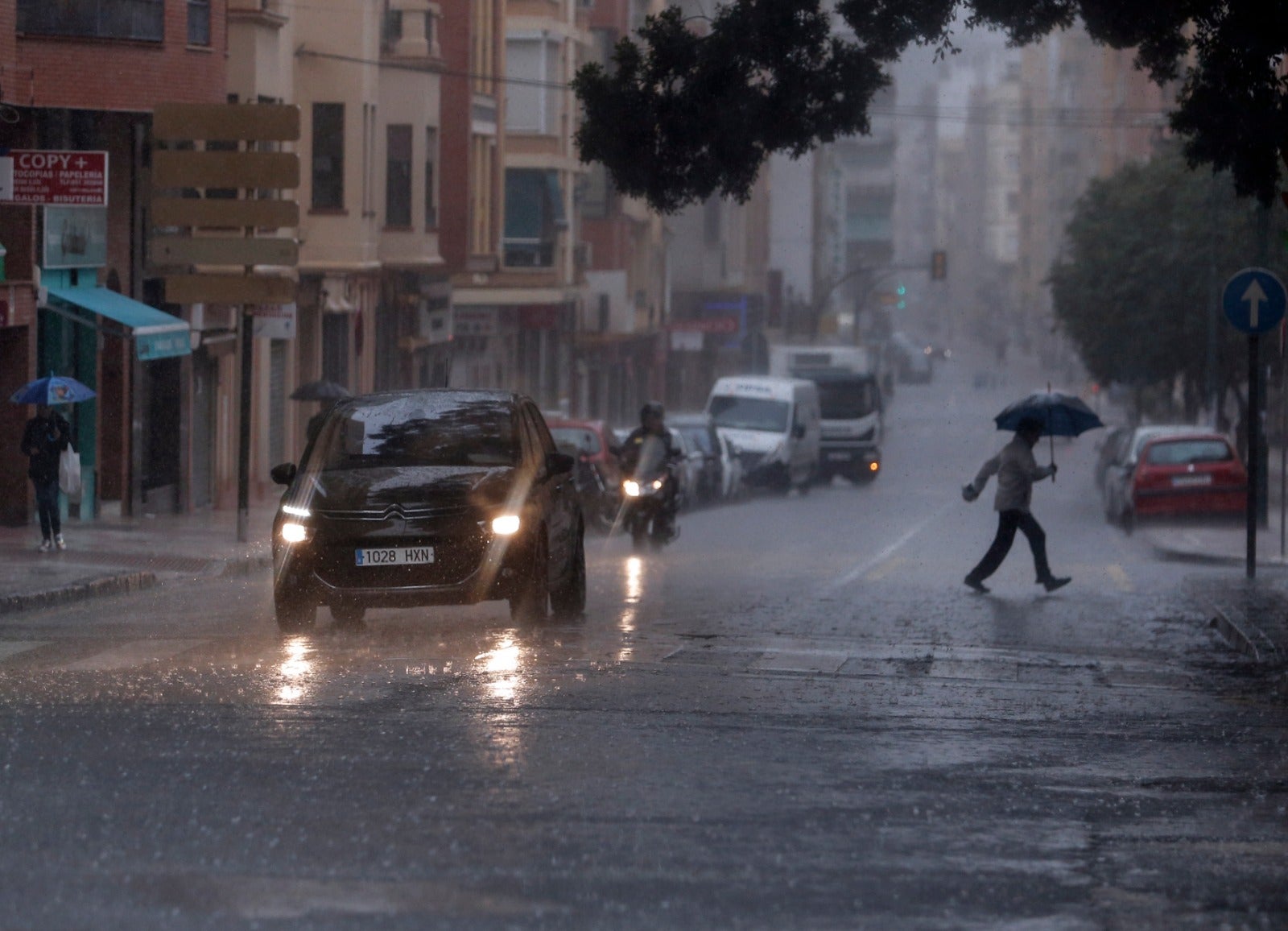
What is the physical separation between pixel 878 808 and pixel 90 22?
75.8 feet

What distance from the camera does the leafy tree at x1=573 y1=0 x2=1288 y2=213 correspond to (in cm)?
2048

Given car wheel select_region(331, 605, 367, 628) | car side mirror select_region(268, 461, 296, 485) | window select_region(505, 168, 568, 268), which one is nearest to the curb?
car side mirror select_region(268, 461, 296, 485)

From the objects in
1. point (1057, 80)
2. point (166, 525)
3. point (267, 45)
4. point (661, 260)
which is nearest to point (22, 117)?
point (166, 525)

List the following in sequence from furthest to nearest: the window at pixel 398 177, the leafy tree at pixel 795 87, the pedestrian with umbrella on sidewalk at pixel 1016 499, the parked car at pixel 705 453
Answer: the window at pixel 398 177
the parked car at pixel 705 453
the pedestrian with umbrella on sidewalk at pixel 1016 499
the leafy tree at pixel 795 87

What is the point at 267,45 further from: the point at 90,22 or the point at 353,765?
the point at 353,765

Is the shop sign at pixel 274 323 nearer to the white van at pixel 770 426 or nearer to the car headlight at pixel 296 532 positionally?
the car headlight at pixel 296 532

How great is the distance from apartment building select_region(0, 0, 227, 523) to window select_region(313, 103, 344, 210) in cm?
796

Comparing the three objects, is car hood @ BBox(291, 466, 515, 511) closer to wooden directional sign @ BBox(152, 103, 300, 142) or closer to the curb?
the curb

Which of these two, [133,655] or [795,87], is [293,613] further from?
[795,87]

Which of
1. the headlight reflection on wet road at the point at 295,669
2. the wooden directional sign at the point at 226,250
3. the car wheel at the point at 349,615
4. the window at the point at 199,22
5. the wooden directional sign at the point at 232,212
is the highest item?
the window at the point at 199,22

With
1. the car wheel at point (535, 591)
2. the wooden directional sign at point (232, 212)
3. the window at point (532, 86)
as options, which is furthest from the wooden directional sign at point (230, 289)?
the window at point (532, 86)

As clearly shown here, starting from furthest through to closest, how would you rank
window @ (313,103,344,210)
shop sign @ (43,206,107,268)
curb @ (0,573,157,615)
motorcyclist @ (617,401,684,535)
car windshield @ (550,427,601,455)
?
window @ (313,103,344,210), car windshield @ (550,427,601,455), shop sign @ (43,206,107,268), motorcyclist @ (617,401,684,535), curb @ (0,573,157,615)

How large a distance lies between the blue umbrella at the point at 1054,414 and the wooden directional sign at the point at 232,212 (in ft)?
30.2

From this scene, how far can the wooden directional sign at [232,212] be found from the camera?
27656mm
